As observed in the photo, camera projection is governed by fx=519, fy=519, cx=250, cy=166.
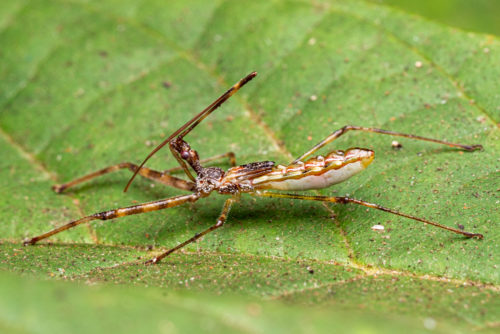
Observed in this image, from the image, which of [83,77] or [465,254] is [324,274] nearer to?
[465,254]

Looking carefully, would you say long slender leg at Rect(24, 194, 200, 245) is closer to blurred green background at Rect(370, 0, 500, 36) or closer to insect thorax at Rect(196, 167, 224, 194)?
insect thorax at Rect(196, 167, 224, 194)

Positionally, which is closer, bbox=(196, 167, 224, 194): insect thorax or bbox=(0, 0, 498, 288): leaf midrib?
bbox=(196, 167, 224, 194): insect thorax

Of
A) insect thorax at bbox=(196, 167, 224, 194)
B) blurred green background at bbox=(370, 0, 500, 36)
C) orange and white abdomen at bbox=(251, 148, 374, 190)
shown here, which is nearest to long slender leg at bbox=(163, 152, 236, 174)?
insect thorax at bbox=(196, 167, 224, 194)

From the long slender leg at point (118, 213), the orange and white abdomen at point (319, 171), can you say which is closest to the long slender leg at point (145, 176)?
the long slender leg at point (118, 213)

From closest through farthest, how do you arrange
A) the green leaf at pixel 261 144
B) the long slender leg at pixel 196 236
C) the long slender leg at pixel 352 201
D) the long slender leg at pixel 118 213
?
1. the green leaf at pixel 261 144
2. the long slender leg at pixel 352 201
3. the long slender leg at pixel 196 236
4. the long slender leg at pixel 118 213

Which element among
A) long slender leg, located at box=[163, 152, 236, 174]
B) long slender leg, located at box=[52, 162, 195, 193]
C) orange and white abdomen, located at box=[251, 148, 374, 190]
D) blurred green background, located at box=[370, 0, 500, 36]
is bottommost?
blurred green background, located at box=[370, 0, 500, 36]

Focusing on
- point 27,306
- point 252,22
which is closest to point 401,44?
point 252,22

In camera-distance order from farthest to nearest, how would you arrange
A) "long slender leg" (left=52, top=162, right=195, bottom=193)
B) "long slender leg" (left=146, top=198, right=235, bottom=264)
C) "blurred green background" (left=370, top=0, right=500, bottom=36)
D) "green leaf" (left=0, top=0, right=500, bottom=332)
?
"blurred green background" (left=370, top=0, right=500, bottom=36), "long slender leg" (left=52, top=162, right=195, bottom=193), "long slender leg" (left=146, top=198, right=235, bottom=264), "green leaf" (left=0, top=0, right=500, bottom=332)

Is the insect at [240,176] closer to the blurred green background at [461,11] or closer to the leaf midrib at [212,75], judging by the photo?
the leaf midrib at [212,75]

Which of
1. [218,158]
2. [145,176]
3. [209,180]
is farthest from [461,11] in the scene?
[145,176]
